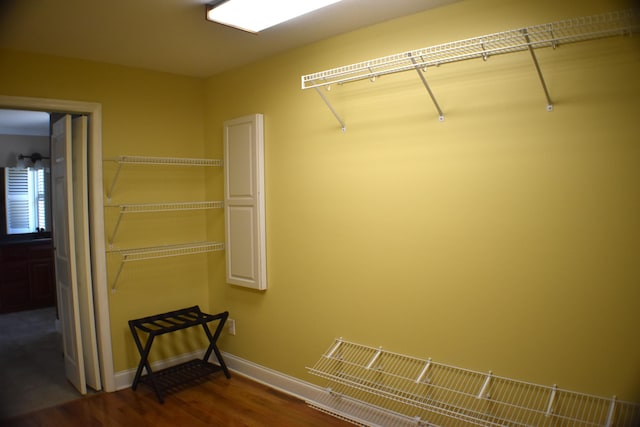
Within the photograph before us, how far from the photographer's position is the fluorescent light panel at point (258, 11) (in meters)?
2.16

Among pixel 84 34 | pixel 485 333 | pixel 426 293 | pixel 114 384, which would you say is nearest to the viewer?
pixel 485 333

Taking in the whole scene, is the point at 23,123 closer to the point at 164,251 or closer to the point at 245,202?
the point at 164,251

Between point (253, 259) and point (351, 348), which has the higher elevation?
point (253, 259)

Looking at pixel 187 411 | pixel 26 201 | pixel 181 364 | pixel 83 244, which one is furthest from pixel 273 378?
pixel 26 201

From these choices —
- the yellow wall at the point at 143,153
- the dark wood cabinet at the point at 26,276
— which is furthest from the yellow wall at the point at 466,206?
the dark wood cabinet at the point at 26,276

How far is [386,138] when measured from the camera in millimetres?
2582

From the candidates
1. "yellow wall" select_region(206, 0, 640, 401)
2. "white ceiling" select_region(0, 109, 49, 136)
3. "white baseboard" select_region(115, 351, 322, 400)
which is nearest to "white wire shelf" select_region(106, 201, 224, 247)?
"yellow wall" select_region(206, 0, 640, 401)

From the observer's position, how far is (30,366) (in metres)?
3.75

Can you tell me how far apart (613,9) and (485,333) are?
154 cm

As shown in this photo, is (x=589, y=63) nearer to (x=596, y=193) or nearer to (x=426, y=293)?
(x=596, y=193)

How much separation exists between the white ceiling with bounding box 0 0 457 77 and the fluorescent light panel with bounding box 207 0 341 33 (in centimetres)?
12

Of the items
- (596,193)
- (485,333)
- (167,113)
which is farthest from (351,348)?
(167,113)

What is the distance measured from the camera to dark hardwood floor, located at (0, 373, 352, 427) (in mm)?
2775

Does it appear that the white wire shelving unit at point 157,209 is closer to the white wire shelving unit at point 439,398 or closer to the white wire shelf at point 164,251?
the white wire shelf at point 164,251
